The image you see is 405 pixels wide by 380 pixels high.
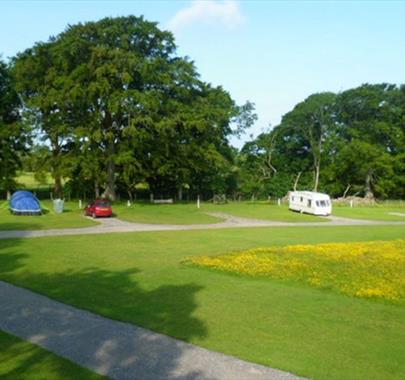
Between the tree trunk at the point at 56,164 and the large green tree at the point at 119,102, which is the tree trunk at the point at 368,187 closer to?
the large green tree at the point at 119,102

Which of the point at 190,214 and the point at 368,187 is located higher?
the point at 368,187

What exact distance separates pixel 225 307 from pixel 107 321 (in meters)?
3.13

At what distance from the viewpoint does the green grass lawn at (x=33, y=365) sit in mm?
8102

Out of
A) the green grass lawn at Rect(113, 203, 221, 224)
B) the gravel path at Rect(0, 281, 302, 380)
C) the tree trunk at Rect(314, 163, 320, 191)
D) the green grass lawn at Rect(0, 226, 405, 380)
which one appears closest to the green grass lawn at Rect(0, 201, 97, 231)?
the green grass lawn at Rect(113, 203, 221, 224)

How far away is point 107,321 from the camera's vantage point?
37.4 ft

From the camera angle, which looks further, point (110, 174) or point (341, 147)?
point (341, 147)

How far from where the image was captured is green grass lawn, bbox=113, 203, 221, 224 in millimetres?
39719

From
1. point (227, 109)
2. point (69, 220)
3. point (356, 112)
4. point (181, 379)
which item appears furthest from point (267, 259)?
point (356, 112)

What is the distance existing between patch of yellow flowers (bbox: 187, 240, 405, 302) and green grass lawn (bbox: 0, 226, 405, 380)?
81 centimetres

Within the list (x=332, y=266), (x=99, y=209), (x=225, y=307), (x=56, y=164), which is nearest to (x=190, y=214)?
(x=99, y=209)

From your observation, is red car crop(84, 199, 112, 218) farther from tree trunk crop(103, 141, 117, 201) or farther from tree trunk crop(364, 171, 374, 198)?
tree trunk crop(364, 171, 374, 198)

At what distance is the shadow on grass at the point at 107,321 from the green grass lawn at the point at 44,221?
16.7 metres

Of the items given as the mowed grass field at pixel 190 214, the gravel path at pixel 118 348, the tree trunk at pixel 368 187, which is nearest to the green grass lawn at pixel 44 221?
the mowed grass field at pixel 190 214

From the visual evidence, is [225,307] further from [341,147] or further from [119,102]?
[341,147]
